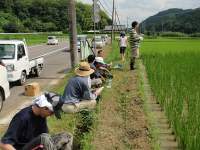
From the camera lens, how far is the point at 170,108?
8.02 meters

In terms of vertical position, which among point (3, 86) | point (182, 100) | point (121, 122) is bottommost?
point (121, 122)

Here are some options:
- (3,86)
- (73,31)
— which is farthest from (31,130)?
(73,31)

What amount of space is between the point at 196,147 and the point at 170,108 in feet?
7.89

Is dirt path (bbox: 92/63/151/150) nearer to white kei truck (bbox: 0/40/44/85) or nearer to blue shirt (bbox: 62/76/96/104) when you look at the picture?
blue shirt (bbox: 62/76/96/104)

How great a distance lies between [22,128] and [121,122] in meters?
3.25

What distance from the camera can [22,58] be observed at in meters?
15.2

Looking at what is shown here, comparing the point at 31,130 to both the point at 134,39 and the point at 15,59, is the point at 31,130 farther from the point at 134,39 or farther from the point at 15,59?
the point at 134,39

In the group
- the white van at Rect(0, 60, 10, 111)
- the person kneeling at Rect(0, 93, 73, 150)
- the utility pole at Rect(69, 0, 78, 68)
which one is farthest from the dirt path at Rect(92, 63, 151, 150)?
the utility pole at Rect(69, 0, 78, 68)

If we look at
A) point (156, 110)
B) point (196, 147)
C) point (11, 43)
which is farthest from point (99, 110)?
point (11, 43)

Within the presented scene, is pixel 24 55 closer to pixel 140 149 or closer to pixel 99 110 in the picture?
pixel 99 110

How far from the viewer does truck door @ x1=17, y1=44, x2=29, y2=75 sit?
14855 millimetres

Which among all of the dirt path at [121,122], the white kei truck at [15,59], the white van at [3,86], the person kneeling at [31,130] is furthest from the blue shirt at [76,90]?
the white kei truck at [15,59]

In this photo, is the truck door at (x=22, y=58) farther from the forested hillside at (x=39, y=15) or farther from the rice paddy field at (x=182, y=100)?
the forested hillside at (x=39, y=15)

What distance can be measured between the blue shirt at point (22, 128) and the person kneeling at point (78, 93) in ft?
9.96
